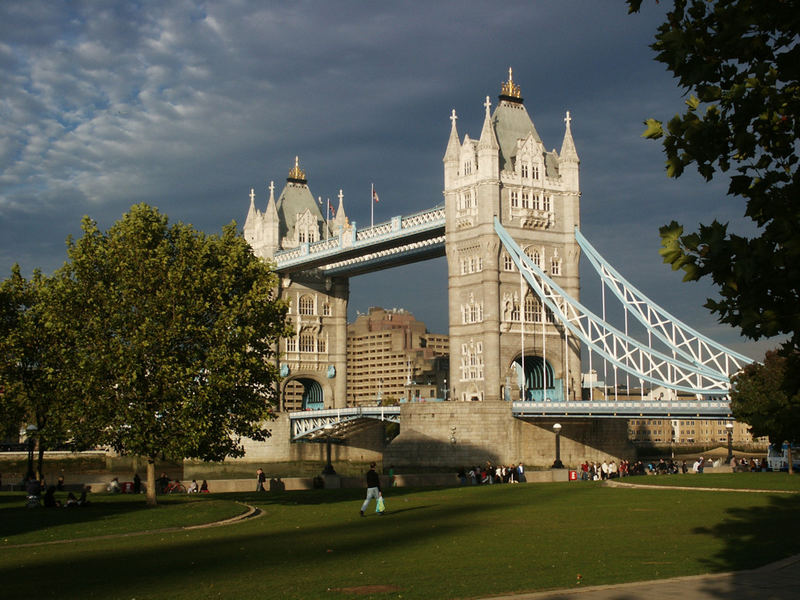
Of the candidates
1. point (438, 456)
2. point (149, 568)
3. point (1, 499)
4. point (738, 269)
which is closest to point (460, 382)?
point (438, 456)

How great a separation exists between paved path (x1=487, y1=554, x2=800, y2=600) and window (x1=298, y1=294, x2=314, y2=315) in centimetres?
8841

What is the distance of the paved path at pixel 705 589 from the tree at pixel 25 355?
2797 centimetres

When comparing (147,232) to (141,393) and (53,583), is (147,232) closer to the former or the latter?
(141,393)

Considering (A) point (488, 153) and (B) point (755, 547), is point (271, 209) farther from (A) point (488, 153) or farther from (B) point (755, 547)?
(B) point (755, 547)

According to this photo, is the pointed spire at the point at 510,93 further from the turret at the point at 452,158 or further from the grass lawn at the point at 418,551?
the grass lawn at the point at 418,551

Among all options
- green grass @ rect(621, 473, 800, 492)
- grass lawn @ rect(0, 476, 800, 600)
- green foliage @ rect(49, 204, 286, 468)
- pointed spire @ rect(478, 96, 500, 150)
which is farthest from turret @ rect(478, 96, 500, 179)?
grass lawn @ rect(0, 476, 800, 600)

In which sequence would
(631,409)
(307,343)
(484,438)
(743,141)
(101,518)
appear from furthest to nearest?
(307,343) → (484,438) → (631,409) → (101,518) → (743,141)

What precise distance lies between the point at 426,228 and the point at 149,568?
61.8m

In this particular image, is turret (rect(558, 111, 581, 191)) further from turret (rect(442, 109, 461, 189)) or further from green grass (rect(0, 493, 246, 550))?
green grass (rect(0, 493, 246, 550))

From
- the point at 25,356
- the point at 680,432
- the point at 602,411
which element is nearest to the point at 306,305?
the point at 602,411

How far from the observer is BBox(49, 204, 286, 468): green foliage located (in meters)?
34.0

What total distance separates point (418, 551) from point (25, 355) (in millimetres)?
30175

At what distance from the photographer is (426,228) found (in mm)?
78938

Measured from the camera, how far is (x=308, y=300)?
4060 inches
